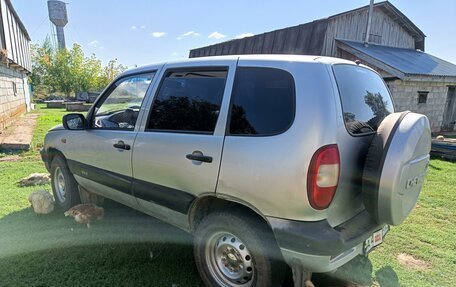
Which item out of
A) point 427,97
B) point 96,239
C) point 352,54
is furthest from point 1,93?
point 427,97

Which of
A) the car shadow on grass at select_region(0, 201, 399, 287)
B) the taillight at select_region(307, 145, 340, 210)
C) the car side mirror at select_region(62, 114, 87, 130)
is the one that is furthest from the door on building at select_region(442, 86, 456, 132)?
the car side mirror at select_region(62, 114, 87, 130)

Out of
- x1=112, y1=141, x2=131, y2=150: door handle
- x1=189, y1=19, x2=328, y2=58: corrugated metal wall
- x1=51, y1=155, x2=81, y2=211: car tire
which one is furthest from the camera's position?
x1=189, y1=19, x2=328, y2=58: corrugated metal wall

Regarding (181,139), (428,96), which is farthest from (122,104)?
(428,96)

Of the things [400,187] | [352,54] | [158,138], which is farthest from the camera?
[352,54]

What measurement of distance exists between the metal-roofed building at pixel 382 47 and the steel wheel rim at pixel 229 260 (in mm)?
10066

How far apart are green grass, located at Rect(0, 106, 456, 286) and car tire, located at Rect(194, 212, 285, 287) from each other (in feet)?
1.21

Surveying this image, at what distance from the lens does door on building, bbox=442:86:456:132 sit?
13.6m

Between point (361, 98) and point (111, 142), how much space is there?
8.03ft

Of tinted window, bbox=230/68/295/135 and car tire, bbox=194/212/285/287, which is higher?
tinted window, bbox=230/68/295/135

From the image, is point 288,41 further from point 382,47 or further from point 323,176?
point 323,176

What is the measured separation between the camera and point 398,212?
206 centimetres

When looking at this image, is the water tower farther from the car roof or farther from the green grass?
the car roof

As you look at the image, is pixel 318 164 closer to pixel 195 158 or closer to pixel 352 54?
pixel 195 158

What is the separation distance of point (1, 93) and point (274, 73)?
1371cm
